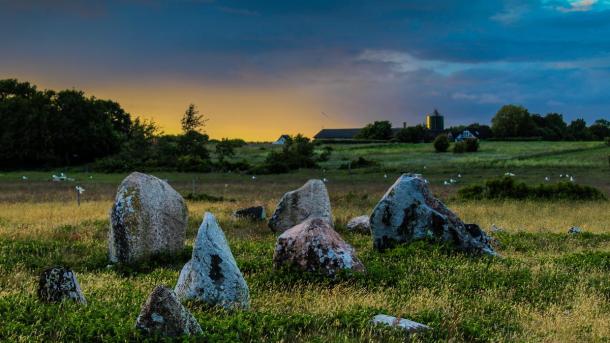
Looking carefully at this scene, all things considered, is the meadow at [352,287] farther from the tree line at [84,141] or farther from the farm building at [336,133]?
the farm building at [336,133]

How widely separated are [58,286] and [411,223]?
11267 millimetres

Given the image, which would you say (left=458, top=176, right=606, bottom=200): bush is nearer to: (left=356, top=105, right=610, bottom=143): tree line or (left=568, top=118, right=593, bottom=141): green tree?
(left=356, top=105, right=610, bottom=143): tree line

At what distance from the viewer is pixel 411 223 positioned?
1964 cm

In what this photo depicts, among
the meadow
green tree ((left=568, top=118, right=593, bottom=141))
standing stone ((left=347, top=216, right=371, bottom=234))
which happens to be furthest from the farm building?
standing stone ((left=347, top=216, right=371, bottom=234))

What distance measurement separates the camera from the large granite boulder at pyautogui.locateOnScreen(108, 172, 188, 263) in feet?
60.1

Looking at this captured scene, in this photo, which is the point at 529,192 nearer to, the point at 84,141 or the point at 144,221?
the point at 144,221

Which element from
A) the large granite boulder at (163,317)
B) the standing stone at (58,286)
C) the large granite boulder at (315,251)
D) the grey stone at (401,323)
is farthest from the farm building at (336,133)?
the large granite boulder at (163,317)

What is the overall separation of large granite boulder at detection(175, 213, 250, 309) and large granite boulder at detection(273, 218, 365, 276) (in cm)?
318

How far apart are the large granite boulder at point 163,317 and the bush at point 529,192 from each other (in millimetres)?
32052

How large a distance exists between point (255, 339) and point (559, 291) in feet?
26.7

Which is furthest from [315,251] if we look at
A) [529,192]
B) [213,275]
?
[529,192]

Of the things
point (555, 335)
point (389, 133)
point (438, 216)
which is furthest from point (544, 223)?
point (389, 133)

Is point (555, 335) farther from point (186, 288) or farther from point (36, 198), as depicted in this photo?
point (36, 198)

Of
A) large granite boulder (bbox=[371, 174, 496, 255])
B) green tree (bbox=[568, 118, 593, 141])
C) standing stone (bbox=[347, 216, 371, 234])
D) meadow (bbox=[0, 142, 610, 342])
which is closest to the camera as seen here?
meadow (bbox=[0, 142, 610, 342])
